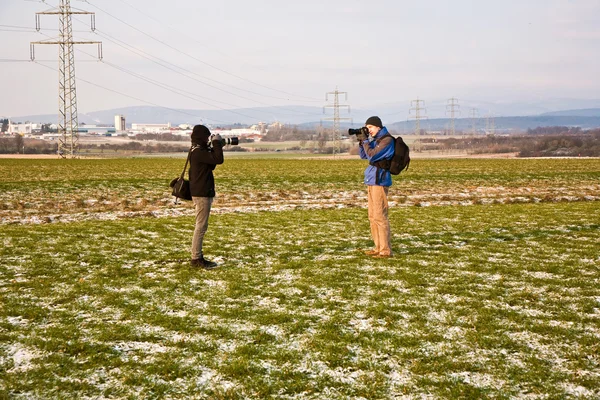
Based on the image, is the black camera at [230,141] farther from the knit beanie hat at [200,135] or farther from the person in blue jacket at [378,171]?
the person in blue jacket at [378,171]

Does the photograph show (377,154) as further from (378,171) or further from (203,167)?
(203,167)

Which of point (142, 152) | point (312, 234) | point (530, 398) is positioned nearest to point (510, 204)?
point (312, 234)

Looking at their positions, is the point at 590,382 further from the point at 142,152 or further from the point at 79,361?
the point at 142,152

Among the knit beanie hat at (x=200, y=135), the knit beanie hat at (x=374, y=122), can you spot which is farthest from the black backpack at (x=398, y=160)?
the knit beanie hat at (x=200, y=135)

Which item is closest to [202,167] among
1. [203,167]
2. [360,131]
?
[203,167]

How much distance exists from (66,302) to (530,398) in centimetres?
669

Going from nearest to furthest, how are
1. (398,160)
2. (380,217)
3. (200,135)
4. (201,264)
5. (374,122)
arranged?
(200,135), (398,160), (201,264), (374,122), (380,217)

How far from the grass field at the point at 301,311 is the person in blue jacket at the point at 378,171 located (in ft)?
2.70

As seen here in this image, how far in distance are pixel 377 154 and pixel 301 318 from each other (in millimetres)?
4352

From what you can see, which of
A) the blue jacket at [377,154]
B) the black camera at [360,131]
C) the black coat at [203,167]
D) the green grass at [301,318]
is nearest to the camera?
the green grass at [301,318]

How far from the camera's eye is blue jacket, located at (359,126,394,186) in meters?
10.8

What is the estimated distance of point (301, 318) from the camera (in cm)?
770

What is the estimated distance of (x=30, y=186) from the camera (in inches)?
1179

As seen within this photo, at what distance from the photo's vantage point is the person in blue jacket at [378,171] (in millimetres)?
10859
